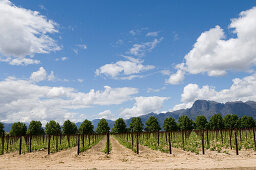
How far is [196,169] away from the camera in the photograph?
43.2ft

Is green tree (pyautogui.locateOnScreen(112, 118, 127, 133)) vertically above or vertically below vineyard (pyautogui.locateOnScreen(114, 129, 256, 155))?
below

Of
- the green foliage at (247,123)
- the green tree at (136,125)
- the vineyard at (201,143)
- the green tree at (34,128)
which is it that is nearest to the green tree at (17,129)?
the green tree at (34,128)

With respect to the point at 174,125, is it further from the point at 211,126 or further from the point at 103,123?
the point at 103,123

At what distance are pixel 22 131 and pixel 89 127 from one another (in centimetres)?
2928

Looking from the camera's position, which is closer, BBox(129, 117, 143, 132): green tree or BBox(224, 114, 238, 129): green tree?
BBox(224, 114, 238, 129): green tree

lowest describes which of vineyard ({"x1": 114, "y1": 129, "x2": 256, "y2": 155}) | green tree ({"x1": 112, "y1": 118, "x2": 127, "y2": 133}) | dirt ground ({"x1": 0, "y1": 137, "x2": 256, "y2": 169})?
green tree ({"x1": 112, "y1": 118, "x2": 127, "y2": 133})

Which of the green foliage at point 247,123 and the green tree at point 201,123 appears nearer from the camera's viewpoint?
the green foliage at point 247,123

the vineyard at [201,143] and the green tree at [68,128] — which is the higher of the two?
the vineyard at [201,143]

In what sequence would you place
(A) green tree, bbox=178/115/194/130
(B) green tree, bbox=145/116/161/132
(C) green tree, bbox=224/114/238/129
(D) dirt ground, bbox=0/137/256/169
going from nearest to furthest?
(D) dirt ground, bbox=0/137/256/169, (C) green tree, bbox=224/114/238/129, (B) green tree, bbox=145/116/161/132, (A) green tree, bbox=178/115/194/130

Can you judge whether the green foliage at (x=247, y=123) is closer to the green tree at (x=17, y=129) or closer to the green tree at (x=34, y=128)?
the green tree at (x=34, y=128)

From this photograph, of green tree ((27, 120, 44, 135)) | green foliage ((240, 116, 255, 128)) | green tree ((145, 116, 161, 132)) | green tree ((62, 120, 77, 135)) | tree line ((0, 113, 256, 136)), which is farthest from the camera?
green tree ((62, 120, 77, 135))

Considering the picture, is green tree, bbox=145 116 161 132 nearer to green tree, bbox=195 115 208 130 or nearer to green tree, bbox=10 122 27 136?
green tree, bbox=195 115 208 130

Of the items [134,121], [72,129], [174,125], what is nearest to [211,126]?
[174,125]

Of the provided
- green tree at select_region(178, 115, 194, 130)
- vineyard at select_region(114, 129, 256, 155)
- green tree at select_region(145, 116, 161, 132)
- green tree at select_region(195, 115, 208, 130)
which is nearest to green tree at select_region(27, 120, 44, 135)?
green tree at select_region(145, 116, 161, 132)
